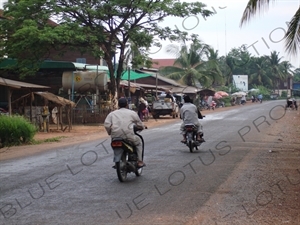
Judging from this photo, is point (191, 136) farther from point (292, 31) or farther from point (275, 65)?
point (275, 65)

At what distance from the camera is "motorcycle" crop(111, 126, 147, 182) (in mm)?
9320

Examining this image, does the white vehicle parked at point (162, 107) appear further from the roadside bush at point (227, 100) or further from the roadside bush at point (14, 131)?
the roadside bush at point (227, 100)

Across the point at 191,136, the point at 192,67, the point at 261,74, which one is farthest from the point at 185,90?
the point at 261,74

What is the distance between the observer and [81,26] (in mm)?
27641

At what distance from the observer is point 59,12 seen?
1057 inches

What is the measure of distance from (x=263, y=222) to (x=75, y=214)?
99.3 inches

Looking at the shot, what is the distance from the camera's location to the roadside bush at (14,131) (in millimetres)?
17828

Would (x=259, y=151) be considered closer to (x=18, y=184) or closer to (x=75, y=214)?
(x=18, y=184)

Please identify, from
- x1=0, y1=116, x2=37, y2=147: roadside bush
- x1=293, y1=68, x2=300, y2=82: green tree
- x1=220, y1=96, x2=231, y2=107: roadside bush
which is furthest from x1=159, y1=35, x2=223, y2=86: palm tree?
x1=293, y1=68, x2=300, y2=82: green tree

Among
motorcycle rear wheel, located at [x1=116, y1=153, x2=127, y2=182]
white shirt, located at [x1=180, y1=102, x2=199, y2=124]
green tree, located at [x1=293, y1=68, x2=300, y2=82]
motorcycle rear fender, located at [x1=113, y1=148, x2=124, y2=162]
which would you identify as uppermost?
green tree, located at [x1=293, y1=68, x2=300, y2=82]

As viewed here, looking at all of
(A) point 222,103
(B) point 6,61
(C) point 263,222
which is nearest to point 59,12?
(B) point 6,61

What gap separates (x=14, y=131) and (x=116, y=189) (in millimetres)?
10240

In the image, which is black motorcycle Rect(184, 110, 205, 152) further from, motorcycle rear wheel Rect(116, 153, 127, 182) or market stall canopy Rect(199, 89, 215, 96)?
market stall canopy Rect(199, 89, 215, 96)

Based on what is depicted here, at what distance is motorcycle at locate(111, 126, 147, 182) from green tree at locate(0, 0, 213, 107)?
16.7m
